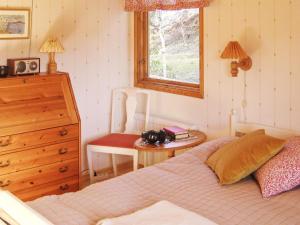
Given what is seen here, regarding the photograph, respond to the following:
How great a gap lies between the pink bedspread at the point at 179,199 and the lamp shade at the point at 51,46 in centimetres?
147

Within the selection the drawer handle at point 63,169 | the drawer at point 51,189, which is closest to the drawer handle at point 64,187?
the drawer at point 51,189

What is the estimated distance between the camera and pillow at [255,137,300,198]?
7.59ft

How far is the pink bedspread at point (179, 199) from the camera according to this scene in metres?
2.02

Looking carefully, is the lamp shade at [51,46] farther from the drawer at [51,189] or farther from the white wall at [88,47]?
the drawer at [51,189]

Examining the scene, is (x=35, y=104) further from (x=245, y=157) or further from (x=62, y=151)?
(x=245, y=157)

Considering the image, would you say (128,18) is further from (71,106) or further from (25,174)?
(25,174)

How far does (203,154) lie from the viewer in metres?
2.88

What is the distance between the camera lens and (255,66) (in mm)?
3258

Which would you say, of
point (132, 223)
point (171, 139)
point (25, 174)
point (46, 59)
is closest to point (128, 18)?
point (46, 59)

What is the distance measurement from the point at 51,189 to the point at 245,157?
1.72m

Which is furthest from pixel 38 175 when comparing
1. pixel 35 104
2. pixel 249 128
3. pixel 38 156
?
pixel 249 128

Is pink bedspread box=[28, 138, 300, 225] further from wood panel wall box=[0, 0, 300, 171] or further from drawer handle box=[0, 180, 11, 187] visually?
drawer handle box=[0, 180, 11, 187]

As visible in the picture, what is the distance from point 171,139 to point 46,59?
135 cm

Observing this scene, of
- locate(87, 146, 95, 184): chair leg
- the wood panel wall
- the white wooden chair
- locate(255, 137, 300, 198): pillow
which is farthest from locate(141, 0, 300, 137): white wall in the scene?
locate(87, 146, 95, 184): chair leg
